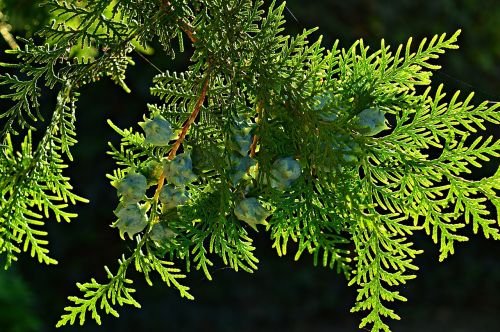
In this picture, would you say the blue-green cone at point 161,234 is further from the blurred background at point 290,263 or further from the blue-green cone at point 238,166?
the blurred background at point 290,263

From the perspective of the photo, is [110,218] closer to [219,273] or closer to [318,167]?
[219,273]

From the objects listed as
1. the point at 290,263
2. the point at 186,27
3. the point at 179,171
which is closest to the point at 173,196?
the point at 179,171

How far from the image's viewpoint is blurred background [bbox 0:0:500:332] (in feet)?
13.3

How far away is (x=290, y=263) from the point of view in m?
4.51

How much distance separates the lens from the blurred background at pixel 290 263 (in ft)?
13.3

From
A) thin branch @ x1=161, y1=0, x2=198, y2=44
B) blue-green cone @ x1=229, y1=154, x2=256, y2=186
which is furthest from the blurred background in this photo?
blue-green cone @ x1=229, y1=154, x2=256, y2=186

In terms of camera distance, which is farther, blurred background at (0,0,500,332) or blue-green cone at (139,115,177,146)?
blurred background at (0,0,500,332)

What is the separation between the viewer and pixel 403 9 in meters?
4.25

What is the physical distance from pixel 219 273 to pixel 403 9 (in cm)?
192

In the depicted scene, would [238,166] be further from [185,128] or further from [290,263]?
[290,263]

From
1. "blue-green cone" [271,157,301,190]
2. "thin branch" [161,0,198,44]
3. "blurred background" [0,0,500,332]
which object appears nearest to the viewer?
"blue-green cone" [271,157,301,190]

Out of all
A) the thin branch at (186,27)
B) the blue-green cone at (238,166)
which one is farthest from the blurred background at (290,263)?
the blue-green cone at (238,166)

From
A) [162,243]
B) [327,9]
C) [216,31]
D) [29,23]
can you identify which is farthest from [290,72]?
[327,9]

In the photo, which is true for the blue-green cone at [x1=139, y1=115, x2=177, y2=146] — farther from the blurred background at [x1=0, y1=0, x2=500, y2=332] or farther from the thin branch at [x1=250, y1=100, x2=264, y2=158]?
the blurred background at [x1=0, y1=0, x2=500, y2=332]
